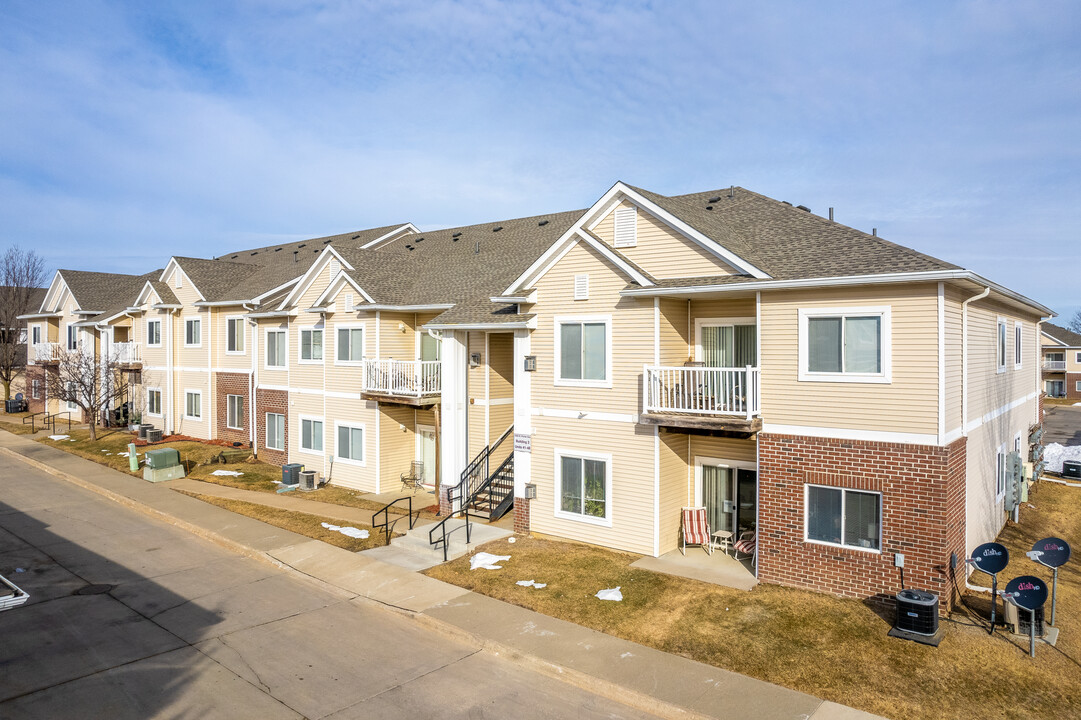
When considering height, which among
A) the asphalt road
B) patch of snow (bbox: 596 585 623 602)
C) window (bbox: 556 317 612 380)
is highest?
window (bbox: 556 317 612 380)

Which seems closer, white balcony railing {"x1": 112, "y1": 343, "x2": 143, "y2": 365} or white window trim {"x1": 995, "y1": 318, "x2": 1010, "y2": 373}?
white window trim {"x1": 995, "y1": 318, "x2": 1010, "y2": 373}

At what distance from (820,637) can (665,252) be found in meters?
8.53

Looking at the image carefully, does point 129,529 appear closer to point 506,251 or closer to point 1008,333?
point 506,251

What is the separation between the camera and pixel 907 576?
39.1 ft

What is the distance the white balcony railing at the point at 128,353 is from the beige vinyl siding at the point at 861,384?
36.4 m

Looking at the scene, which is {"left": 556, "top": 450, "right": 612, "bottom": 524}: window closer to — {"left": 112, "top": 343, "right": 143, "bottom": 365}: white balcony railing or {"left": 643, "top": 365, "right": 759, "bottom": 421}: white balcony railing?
{"left": 643, "top": 365, "right": 759, "bottom": 421}: white balcony railing

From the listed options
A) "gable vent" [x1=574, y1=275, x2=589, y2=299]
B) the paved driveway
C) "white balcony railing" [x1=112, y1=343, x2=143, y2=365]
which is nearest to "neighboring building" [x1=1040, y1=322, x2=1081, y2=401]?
the paved driveway

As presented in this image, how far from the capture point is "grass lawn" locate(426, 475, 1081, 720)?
923 centimetres

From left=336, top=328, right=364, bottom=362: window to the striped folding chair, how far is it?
13.1m

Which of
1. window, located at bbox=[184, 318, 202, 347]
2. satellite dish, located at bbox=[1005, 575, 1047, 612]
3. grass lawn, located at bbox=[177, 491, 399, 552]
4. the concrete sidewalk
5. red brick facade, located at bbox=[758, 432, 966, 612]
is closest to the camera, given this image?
the concrete sidewalk

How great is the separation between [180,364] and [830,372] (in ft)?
108

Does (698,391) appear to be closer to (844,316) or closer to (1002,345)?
(844,316)

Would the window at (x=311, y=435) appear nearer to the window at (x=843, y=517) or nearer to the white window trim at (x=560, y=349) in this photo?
the white window trim at (x=560, y=349)

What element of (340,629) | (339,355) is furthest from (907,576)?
(339,355)
